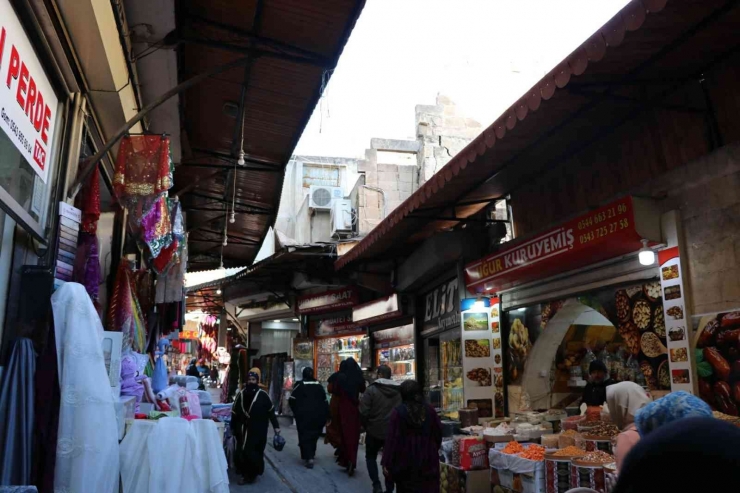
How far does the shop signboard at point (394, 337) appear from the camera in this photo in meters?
13.6

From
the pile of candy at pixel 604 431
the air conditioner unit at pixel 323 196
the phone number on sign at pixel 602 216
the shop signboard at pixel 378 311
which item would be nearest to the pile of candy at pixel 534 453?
the pile of candy at pixel 604 431

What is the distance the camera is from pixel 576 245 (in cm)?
646

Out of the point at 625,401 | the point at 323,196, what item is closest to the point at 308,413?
the point at 625,401

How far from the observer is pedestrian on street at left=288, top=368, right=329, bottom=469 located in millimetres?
9453

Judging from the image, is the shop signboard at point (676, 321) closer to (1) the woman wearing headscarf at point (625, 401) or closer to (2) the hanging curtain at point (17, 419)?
(1) the woman wearing headscarf at point (625, 401)

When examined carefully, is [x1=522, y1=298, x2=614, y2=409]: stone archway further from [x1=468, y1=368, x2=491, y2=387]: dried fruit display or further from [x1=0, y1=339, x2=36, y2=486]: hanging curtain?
[x1=0, y1=339, x2=36, y2=486]: hanging curtain

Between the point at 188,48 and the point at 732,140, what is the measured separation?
5372mm

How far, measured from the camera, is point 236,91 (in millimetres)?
7129

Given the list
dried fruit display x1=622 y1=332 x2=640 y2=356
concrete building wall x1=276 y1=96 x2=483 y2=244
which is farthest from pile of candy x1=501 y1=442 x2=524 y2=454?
concrete building wall x1=276 y1=96 x2=483 y2=244

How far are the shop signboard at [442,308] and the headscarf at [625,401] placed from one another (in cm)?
539

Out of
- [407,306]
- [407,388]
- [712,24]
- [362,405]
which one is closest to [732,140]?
[712,24]

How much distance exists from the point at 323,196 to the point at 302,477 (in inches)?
520

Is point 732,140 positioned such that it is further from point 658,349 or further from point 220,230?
point 220,230

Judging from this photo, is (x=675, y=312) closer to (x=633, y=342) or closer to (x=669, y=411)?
(x=633, y=342)
